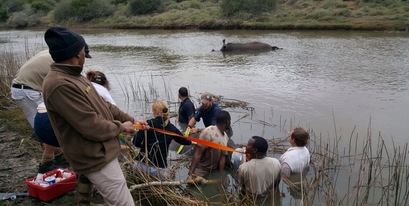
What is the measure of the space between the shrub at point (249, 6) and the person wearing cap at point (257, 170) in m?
34.4

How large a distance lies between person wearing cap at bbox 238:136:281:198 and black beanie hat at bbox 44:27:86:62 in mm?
2526

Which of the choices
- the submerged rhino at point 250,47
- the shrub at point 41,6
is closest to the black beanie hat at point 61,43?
the submerged rhino at point 250,47

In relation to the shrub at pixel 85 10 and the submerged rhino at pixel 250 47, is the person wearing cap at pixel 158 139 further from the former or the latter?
the shrub at pixel 85 10

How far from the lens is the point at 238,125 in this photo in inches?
307

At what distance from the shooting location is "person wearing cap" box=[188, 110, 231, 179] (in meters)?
5.08

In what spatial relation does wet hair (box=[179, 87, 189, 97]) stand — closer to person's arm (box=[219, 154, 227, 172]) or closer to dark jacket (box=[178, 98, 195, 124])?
dark jacket (box=[178, 98, 195, 124])

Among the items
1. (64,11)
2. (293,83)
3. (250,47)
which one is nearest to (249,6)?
(250,47)

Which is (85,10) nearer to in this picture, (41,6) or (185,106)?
(41,6)

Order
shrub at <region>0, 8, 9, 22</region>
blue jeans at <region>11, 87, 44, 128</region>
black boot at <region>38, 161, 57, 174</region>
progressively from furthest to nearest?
shrub at <region>0, 8, 9, 22</region>, blue jeans at <region>11, 87, 44, 128</region>, black boot at <region>38, 161, 57, 174</region>

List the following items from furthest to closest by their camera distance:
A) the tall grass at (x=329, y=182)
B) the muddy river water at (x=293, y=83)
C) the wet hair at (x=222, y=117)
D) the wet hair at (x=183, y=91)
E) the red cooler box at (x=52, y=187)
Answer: the muddy river water at (x=293, y=83), the wet hair at (x=183, y=91), the wet hair at (x=222, y=117), the tall grass at (x=329, y=182), the red cooler box at (x=52, y=187)

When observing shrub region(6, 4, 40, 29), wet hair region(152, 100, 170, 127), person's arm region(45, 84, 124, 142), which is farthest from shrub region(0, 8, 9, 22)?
person's arm region(45, 84, 124, 142)

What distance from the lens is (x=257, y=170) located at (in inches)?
175

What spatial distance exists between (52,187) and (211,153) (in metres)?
2.24

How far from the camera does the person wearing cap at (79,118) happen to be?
2541 mm
